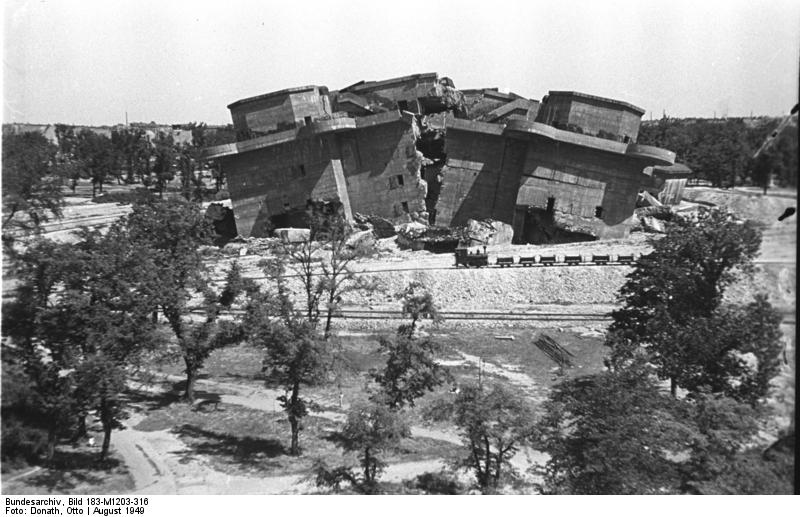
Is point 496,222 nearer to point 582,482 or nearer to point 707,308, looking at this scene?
point 707,308

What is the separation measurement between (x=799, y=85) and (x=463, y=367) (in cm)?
1715

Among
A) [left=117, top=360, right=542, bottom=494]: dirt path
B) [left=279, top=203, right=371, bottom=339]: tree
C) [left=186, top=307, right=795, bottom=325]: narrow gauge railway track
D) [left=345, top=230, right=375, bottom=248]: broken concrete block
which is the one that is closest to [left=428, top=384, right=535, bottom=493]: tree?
[left=117, top=360, right=542, bottom=494]: dirt path

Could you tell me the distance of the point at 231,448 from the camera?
19281 millimetres

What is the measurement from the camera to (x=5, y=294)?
55.4ft

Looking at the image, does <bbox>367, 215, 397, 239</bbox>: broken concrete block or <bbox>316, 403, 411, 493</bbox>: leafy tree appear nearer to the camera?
<bbox>316, 403, 411, 493</bbox>: leafy tree

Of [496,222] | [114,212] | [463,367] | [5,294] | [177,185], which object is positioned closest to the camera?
[5,294]

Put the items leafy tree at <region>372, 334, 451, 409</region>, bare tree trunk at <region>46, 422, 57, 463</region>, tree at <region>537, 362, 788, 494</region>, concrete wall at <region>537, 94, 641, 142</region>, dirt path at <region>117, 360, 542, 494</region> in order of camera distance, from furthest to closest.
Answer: concrete wall at <region>537, 94, 641, 142</region>, leafy tree at <region>372, 334, 451, 409</region>, dirt path at <region>117, 360, 542, 494</region>, bare tree trunk at <region>46, 422, 57, 463</region>, tree at <region>537, 362, 788, 494</region>

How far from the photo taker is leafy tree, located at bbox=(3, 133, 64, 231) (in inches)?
652

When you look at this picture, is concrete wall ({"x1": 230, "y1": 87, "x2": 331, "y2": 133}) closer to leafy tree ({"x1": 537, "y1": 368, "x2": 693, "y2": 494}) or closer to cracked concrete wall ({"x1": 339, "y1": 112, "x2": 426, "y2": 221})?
cracked concrete wall ({"x1": 339, "y1": 112, "x2": 426, "y2": 221})

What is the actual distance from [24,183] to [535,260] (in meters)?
24.9

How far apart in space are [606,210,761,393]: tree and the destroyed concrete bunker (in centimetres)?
1869

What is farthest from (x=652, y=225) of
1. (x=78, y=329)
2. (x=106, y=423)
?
(x=78, y=329)

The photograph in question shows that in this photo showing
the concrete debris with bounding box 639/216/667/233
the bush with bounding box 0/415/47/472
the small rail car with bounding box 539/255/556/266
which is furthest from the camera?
the concrete debris with bounding box 639/216/667/233

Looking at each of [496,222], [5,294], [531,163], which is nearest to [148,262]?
[5,294]
